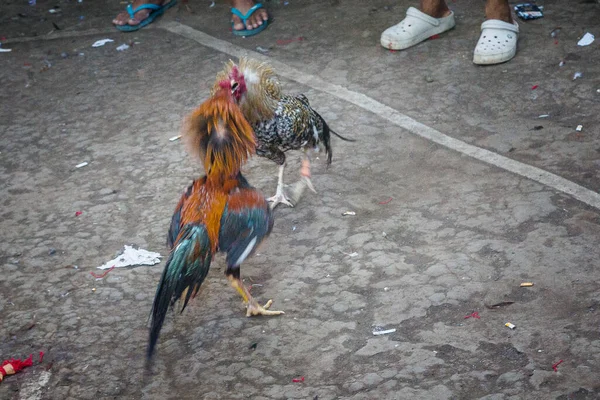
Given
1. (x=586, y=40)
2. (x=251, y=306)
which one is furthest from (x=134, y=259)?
(x=586, y=40)

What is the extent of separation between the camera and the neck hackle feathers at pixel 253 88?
3.87 meters

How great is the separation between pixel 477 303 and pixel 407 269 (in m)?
0.44

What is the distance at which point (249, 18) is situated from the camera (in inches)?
264

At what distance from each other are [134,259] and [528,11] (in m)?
3.99

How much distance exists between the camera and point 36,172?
5020mm

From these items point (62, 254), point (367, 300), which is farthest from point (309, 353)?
point (62, 254)

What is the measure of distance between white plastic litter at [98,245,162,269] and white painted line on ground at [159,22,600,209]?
1967mm

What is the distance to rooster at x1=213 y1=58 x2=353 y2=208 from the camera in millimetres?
3898

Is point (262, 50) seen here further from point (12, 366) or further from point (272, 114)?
point (12, 366)

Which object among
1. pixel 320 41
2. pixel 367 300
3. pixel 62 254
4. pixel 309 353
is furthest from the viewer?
pixel 320 41

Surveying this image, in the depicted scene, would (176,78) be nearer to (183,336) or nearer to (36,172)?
(36,172)

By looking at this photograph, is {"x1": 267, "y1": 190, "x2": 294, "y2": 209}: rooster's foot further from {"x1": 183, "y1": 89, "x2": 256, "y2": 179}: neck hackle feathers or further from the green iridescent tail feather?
the green iridescent tail feather

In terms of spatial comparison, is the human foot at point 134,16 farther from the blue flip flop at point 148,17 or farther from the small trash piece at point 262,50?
the small trash piece at point 262,50

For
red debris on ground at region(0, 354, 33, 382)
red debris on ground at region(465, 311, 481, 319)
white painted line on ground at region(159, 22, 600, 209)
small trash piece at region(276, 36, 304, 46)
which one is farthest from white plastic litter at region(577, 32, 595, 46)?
red debris on ground at region(0, 354, 33, 382)
